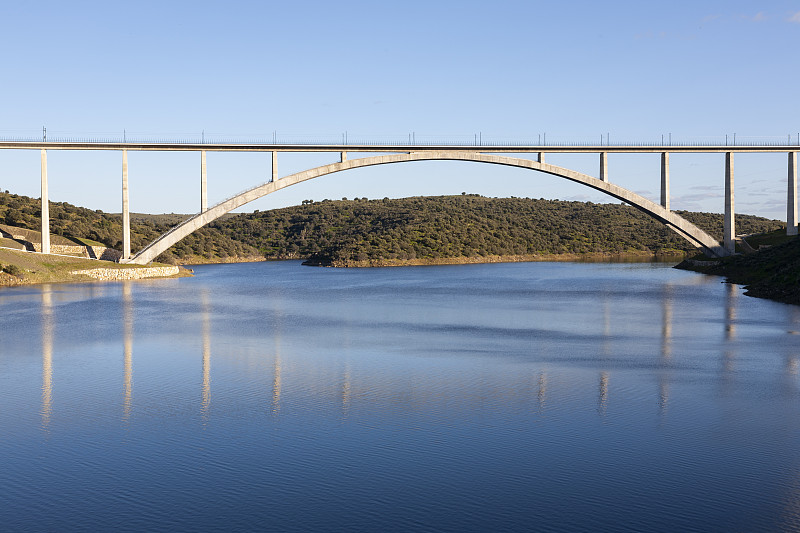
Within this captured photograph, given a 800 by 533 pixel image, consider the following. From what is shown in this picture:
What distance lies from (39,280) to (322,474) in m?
41.7

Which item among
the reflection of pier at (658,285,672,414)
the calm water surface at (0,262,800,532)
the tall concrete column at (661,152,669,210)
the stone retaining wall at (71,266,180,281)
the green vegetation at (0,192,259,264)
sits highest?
the tall concrete column at (661,152,669,210)

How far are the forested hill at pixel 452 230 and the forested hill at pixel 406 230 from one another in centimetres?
16

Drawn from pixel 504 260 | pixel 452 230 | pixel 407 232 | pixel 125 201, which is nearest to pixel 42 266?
pixel 125 201

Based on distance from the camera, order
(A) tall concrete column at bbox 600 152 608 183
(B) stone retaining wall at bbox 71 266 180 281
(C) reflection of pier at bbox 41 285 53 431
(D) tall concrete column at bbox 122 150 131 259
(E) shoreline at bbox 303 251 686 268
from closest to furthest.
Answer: (C) reflection of pier at bbox 41 285 53 431 < (B) stone retaining wall at bbox 71 266 180 281 < (D) tall concrete column at bbox 122 150 131 259 < (A) tall concrete column at bbox 600 152 608 183 < (E) shoreline at bbox 303 251 686 268

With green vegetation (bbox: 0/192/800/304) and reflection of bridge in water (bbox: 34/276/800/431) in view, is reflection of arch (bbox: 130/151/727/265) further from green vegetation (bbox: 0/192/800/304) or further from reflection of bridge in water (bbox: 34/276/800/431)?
reflection of bridge in water (bbox: 34/276/800/431)

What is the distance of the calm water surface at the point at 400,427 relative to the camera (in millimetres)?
8633

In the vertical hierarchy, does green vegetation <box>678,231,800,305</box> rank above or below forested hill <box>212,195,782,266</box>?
below

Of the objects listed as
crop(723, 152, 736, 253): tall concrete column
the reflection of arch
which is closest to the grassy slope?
the reflection of arch

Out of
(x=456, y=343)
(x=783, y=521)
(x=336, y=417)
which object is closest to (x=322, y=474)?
(x=336, y=417)

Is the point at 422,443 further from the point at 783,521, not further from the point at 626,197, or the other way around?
the point at 626,197

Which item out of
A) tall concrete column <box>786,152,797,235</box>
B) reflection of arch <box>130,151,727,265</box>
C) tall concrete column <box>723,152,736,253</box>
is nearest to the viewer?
reflection of arch <box>130,151,727,265</box>

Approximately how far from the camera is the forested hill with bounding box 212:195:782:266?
9494 centimetres

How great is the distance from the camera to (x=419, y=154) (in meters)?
56.4

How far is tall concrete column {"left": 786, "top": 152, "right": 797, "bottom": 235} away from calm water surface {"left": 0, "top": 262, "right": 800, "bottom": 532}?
35.9 metres
